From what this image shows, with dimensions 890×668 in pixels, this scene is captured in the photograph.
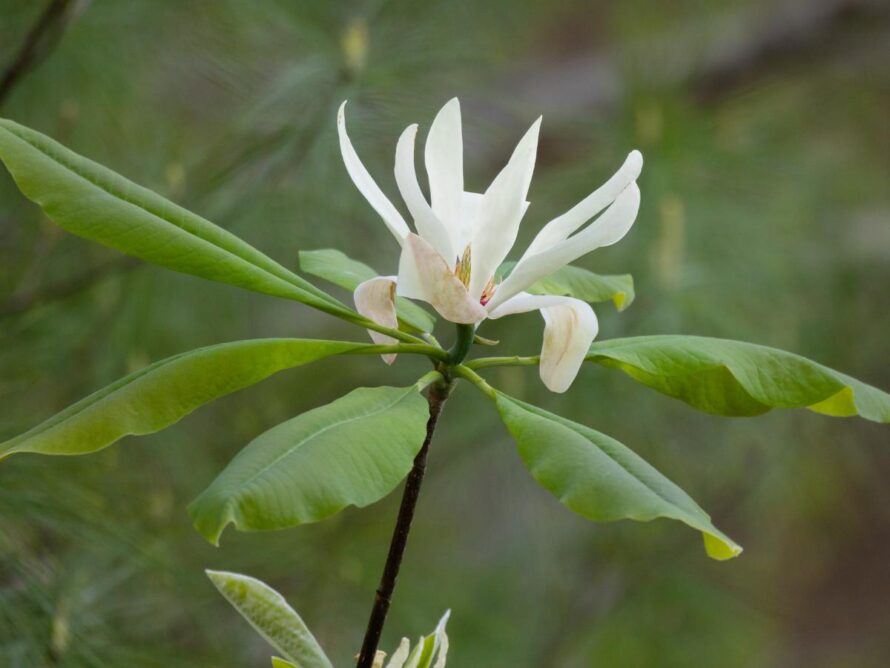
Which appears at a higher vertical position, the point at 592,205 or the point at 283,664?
the point at 592,205

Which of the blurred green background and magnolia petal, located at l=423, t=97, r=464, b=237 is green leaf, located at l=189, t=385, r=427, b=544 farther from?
the blurred green background

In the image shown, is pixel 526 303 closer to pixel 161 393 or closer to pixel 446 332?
pixel 161 393

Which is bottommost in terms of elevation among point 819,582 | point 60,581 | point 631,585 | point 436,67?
point 819,582

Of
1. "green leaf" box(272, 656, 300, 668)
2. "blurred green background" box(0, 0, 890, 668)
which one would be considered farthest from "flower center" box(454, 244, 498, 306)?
"blurred green background" box(0, 0, 890, 668)

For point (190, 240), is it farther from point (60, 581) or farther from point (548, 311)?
point (60, 581)

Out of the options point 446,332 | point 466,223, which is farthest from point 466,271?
point 446,332

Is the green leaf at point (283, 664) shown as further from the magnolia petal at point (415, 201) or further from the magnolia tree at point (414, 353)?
the magnolia petal at point (415, 201)

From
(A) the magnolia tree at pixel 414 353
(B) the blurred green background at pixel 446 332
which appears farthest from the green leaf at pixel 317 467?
(B) the blurred green background at pixel 446 332

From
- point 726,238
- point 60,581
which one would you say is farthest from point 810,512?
point 60,581
